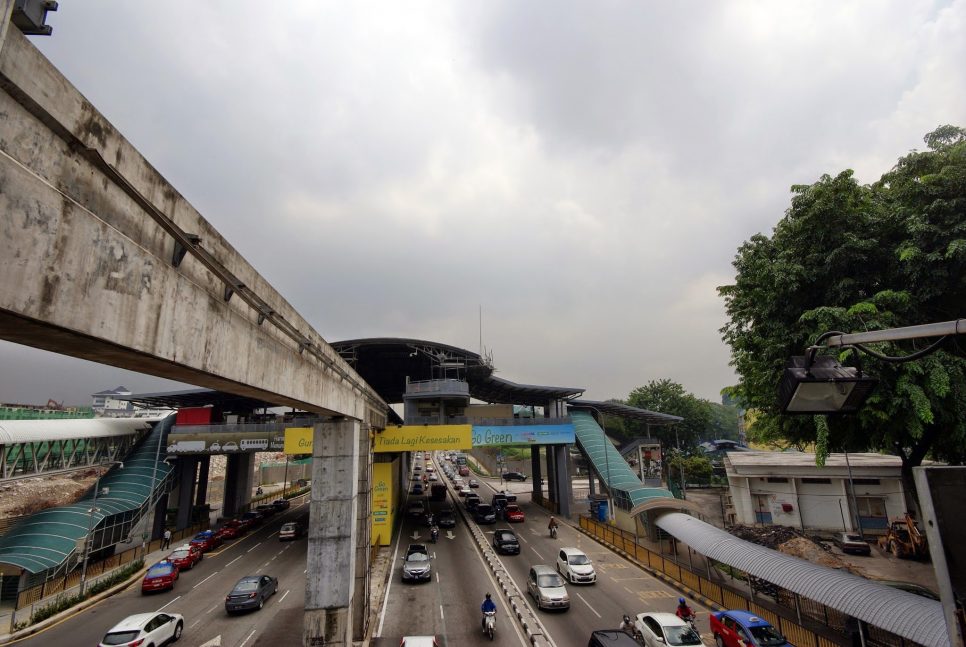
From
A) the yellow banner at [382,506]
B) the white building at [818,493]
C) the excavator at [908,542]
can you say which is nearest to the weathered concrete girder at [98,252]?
the yellow banner at [382,506]

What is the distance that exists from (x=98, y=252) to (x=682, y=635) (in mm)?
17549

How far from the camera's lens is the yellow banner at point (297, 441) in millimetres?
30453

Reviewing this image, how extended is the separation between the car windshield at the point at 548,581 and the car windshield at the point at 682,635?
5867 millimetres

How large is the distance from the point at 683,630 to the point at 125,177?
58.9ft

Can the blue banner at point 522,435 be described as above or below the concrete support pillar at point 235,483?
above

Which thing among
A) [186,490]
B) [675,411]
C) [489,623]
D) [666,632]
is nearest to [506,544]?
[489,623]

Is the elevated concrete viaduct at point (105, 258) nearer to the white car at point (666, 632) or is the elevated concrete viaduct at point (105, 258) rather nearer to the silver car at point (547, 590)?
the white car at point (666, 632)

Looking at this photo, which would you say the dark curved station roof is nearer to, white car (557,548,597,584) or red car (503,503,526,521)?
red car (503,503,526,521)

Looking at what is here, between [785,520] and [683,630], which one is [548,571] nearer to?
[683,630]

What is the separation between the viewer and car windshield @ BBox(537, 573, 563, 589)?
19797mm

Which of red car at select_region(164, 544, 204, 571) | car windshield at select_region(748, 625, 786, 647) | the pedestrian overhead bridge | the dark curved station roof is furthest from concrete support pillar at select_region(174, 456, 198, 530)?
car windshield at select_region(748, 625, 786, 647)

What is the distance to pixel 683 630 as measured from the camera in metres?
14.8

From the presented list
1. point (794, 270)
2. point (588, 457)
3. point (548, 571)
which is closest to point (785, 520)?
point (588, 457)

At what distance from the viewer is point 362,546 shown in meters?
17.8
